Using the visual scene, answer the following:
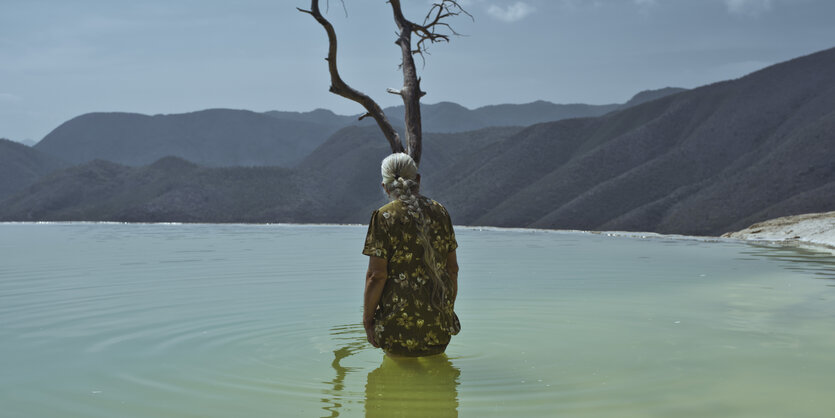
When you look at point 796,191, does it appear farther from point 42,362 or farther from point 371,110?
point 42,362

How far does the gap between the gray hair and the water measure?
911 mm

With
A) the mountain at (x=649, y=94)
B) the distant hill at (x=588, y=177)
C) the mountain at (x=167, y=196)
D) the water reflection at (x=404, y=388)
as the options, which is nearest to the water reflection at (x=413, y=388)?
the water reflection at (x=404, y=388)

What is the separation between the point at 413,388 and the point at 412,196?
1478 mm

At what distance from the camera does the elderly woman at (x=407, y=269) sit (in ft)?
18.0

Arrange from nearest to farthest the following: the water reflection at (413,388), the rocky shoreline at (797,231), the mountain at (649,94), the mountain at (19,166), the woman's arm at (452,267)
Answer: the water reflection at (413,388) → the woman's arm at (452,267) → the rocky shoreline at (797,231) → the mountain at (19,166) → the mountain at (649,94)

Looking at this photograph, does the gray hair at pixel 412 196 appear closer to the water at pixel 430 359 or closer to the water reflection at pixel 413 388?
the water reflection at pixel 413 388

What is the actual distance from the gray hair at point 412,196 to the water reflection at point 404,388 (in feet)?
2.18

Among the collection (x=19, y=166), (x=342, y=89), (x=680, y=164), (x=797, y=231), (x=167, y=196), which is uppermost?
(x=19, y=166)

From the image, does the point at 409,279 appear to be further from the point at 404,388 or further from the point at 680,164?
the point at 680,164

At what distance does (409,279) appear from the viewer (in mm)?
5633

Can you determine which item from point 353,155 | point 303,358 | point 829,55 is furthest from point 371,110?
point 353,155

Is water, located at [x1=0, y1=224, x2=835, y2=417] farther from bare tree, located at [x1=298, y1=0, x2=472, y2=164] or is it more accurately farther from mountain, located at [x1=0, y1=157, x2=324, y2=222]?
mountain, located at [x1=0, y1=157, x2=324, y2=222]

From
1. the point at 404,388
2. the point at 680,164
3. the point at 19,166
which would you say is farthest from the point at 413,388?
the point at 19,166

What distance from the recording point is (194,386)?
5719 millimetres
